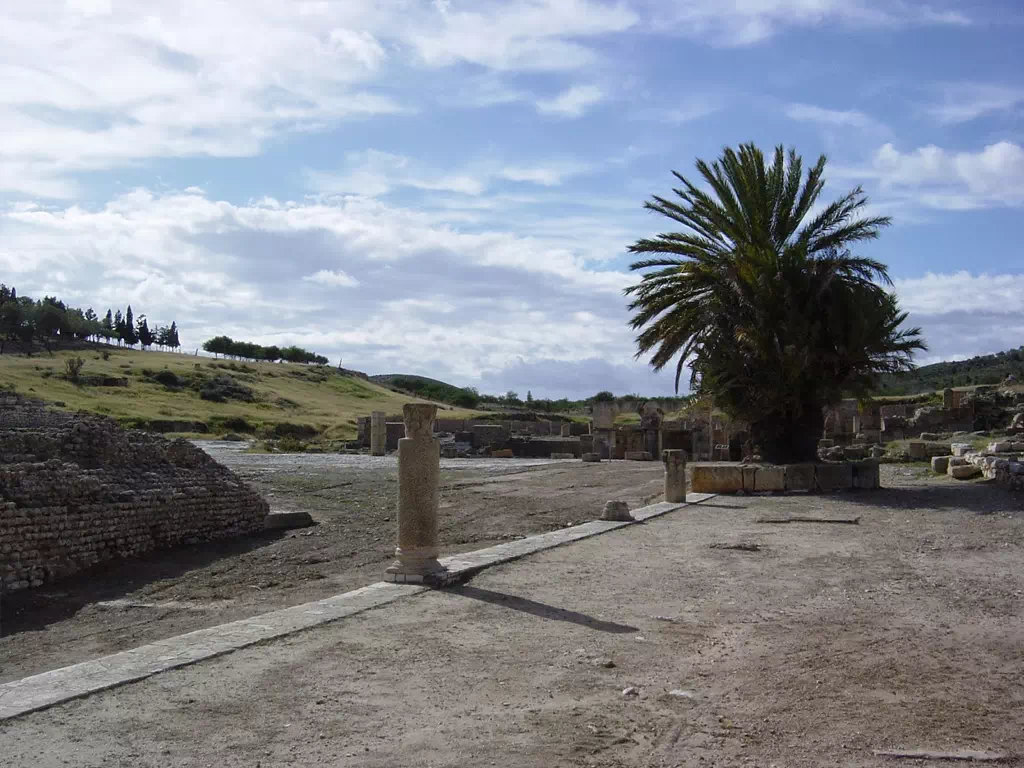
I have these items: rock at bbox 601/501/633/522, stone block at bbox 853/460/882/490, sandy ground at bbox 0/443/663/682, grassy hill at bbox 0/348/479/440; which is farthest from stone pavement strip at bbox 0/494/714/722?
grassy hill at bbox 0/348/479/440

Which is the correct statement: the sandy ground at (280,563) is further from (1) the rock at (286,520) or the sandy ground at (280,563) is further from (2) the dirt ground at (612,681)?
(2) the dirt ground at (612,681)

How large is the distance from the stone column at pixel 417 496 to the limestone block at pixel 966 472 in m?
12.7

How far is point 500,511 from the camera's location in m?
15.6

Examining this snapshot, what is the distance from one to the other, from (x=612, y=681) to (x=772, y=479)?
39.7ft

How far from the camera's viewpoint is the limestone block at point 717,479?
55.5 ft

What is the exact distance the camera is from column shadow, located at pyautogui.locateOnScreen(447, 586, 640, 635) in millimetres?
6480

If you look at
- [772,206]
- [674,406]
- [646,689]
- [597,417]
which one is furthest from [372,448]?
[646,689]

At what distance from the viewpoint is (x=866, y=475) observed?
648 inches

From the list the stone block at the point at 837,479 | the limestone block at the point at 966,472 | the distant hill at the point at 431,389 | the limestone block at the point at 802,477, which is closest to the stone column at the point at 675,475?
A: the limestone block at the point at 802,477

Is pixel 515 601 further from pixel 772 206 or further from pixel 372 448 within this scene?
pixel 372 448

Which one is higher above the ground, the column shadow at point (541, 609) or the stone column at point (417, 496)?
the stone column at point (417, 496)

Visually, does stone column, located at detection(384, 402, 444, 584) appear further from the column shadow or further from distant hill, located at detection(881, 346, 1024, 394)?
distant hill, located at detection(881, 346, 1024, 394)

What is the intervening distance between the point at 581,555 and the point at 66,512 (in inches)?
269

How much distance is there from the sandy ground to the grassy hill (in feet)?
94.5
